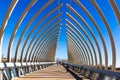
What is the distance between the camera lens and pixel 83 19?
1329 inches

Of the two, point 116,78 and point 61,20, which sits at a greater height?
point 61,20

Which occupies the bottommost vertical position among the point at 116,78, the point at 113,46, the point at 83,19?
the point at 116,78

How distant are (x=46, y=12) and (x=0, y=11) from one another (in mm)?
11346

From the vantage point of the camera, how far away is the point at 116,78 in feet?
31.4

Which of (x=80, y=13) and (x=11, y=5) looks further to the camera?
(x=80, y=13)

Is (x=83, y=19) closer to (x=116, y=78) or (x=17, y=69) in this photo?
(x=17, y=69)

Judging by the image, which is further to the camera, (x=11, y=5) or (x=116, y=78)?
(x=11, y=5)

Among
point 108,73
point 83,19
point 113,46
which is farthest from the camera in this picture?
point 83,19

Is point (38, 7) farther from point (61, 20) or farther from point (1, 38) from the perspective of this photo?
point (61, 20)

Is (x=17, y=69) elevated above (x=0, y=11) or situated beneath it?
situated beneath

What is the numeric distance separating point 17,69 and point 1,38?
2.83m

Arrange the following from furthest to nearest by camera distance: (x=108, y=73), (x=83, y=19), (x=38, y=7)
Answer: (x=83, y=19)
(x=38, y=7)
(x=108, y=73)

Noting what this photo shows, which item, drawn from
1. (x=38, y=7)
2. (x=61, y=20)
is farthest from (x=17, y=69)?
(x=61, y=20)

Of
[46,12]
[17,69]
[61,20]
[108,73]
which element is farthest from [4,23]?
[61,20]
